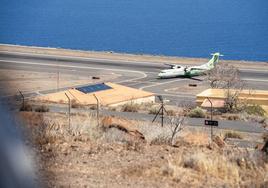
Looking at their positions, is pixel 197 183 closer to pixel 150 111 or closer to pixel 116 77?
pixel 150 111

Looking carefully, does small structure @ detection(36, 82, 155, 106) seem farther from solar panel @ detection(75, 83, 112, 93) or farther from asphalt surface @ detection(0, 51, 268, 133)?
asphalt surface @ detection(0, 51, 268, 133)

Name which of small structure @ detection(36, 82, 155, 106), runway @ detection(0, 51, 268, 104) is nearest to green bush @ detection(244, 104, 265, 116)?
small structure @ detection(36, 82, 155, 106)

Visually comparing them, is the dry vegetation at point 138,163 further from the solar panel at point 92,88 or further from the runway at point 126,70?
the runway at point 126,70

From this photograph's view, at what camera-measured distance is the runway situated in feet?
172

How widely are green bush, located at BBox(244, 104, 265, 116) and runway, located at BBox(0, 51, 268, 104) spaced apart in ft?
36.2

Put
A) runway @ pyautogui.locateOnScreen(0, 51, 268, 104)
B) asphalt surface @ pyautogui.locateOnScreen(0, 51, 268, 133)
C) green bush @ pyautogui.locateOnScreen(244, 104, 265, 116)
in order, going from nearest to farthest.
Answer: green bush @ pyautogui.locateOnScreen(244, 104, 265, 116) < asphalt surface @ pyautogui.locateOnScreen(0, 51, 268, 133) < runway @ pyautogui.locateOnScreen(0, 51, 268, 104)

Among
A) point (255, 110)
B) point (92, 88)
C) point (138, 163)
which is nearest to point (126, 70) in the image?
point (92, 88)

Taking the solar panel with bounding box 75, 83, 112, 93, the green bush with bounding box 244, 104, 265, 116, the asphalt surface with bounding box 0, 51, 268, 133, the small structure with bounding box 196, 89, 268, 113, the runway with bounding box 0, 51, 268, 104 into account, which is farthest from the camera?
the runway with bounding box 0, 51, 268, 104

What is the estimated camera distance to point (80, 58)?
240 ft

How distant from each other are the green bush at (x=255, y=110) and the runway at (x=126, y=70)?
434 inches

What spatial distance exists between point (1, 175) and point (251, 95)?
36.5 metres

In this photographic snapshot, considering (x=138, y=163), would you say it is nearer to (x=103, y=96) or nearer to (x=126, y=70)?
(x=103, y=96)

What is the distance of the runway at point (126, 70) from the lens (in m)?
52.4

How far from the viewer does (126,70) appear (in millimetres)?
62969
